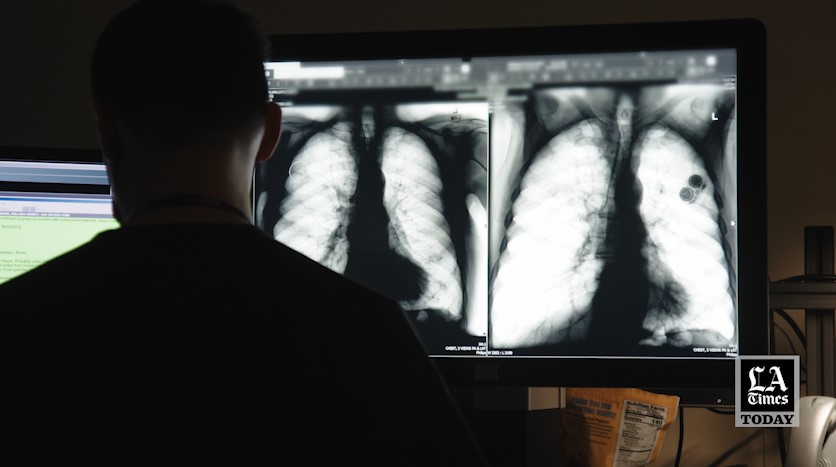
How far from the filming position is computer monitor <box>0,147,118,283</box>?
115 cm

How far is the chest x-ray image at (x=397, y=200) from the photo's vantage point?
977 millimetres

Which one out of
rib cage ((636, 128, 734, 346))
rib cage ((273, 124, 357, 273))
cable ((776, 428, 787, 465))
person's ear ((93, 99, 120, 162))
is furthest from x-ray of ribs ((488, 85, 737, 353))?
person's ear ((93, 99, 120, 162))

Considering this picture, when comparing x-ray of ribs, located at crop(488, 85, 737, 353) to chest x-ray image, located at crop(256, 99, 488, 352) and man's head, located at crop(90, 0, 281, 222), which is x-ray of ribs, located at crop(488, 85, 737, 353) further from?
man's head, located at crop(90, 0, 281, 222)

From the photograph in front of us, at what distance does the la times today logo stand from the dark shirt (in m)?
0.54

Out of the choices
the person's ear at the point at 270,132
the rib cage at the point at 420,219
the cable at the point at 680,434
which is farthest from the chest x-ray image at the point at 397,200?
the cable at the point at 680,434

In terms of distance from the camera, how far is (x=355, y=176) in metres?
1.01

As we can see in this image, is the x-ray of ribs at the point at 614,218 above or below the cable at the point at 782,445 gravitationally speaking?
above

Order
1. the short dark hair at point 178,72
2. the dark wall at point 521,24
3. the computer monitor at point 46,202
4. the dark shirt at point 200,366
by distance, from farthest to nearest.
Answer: the dark wall at point 521,24
the computer monitor at point 46,202
the short dark hair at point 178,72
the dark shirt at point 200,366

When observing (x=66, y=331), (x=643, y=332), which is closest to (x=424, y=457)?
(x=66, y=331)

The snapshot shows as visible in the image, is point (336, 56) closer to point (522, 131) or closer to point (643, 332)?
point (522, 131)

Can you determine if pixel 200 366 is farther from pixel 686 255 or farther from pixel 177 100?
pixel 686 255

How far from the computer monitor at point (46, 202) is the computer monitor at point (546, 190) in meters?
0.28

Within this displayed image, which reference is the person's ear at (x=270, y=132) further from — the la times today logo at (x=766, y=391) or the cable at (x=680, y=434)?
the cable at (x=680, y=434)

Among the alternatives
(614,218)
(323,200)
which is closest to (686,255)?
(614,218)
